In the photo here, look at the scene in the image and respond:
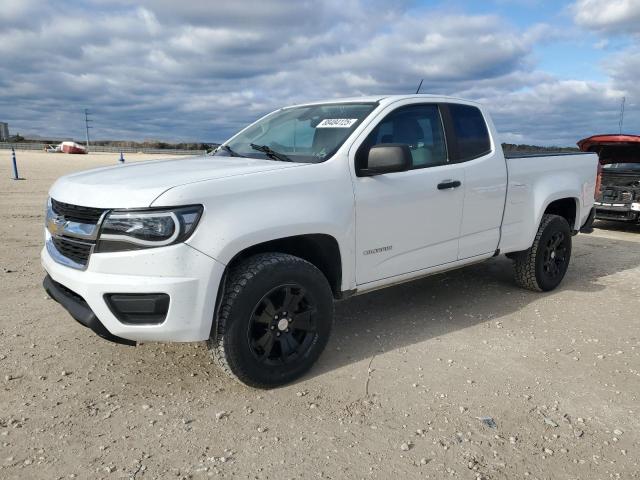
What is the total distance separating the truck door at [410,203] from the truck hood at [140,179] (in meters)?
0.61

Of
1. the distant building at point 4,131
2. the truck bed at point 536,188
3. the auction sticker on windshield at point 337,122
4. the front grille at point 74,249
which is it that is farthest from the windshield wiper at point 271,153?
the distant building at point 4,131

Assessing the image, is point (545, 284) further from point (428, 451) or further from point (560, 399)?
point (428, 451)

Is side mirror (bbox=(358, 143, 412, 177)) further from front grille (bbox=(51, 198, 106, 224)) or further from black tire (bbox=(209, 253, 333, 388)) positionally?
front grille (bbox=(51, 198, 106, 224))

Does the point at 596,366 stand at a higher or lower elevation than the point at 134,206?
lower

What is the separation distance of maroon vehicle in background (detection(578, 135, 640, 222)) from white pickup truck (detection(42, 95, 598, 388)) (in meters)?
5.81

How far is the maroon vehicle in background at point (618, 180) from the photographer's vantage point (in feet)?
31.4

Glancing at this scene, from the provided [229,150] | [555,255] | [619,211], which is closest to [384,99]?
[229,150]

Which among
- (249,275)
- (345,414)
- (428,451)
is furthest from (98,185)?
(428,451)

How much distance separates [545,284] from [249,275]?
3709mm

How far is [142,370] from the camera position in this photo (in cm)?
362

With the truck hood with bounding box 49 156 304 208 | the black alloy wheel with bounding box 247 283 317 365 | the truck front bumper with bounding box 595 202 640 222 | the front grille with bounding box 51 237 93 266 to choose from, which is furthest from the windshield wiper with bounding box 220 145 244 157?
the truck front bumper with bounding box 595 202 640 222

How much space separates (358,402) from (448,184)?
1.90 m

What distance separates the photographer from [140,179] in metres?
3.14

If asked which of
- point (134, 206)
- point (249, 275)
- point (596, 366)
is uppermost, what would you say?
point (134, 206)
